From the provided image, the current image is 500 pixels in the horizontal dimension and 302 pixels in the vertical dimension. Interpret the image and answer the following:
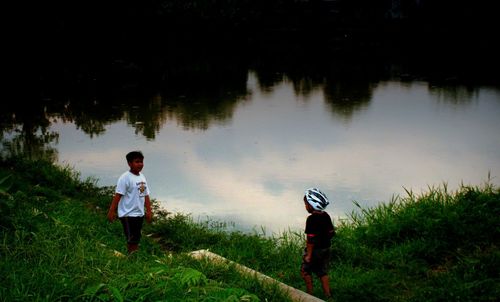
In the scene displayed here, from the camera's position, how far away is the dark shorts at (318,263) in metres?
4.81

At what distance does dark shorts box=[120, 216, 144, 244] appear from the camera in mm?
5504

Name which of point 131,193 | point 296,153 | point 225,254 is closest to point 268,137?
point 296,153

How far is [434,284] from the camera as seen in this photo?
509 cm

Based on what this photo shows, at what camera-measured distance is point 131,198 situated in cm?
541

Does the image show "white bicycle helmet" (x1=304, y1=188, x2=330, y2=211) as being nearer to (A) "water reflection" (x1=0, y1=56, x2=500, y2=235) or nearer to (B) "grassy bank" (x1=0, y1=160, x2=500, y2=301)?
(B) "grassy bank" (x1=0, y1=160, x2=500, y2=301)

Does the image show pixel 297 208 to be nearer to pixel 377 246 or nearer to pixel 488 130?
pixel 377 246

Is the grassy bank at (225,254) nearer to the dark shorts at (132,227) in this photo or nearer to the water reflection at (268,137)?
the dark shorts at (132,227)

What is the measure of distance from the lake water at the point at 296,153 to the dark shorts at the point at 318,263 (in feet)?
9.88

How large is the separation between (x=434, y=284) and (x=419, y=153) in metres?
7.72

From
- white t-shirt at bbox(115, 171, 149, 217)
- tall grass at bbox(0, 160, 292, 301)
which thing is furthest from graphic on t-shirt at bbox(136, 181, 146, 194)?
tall grass at bbox(0, 160, 292, 301)

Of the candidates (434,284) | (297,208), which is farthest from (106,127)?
(434,284)

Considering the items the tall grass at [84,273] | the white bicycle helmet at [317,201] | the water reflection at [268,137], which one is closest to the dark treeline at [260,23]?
the water reflection at [268,137]

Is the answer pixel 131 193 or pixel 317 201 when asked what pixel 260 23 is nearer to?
pixel 131 193

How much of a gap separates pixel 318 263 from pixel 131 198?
2.01 metres
